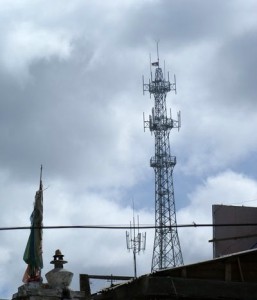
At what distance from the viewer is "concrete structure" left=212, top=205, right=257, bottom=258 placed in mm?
22422

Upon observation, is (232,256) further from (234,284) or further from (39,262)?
(39,262)

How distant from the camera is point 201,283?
15.0 m

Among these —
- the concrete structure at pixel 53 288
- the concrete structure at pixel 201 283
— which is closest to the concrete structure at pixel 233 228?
the concrete structure at pixel 201 283

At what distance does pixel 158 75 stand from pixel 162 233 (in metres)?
10.4

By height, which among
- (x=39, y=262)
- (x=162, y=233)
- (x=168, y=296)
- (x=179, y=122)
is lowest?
(x=168, y=296)

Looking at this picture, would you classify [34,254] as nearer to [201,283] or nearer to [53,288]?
[53,288]

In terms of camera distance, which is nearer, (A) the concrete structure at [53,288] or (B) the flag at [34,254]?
(A) the concrete structure at [53,288]

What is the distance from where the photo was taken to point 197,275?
1540 centimetres

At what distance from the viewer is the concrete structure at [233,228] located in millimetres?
22422

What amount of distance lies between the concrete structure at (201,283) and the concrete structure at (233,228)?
6499 millimetres

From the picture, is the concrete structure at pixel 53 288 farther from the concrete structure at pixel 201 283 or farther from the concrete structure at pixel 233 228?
the concrete structure at pixel 233 228

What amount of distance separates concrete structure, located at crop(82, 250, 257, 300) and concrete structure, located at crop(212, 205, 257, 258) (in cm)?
650

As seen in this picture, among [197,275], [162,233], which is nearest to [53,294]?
[197,275]

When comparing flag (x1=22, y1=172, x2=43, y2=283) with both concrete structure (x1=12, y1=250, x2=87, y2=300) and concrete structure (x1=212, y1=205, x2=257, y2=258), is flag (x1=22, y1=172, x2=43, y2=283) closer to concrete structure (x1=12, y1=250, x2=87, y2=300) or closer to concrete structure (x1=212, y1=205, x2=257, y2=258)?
concrete structure (x1=12, y1=250, x2=87, y2=300)
